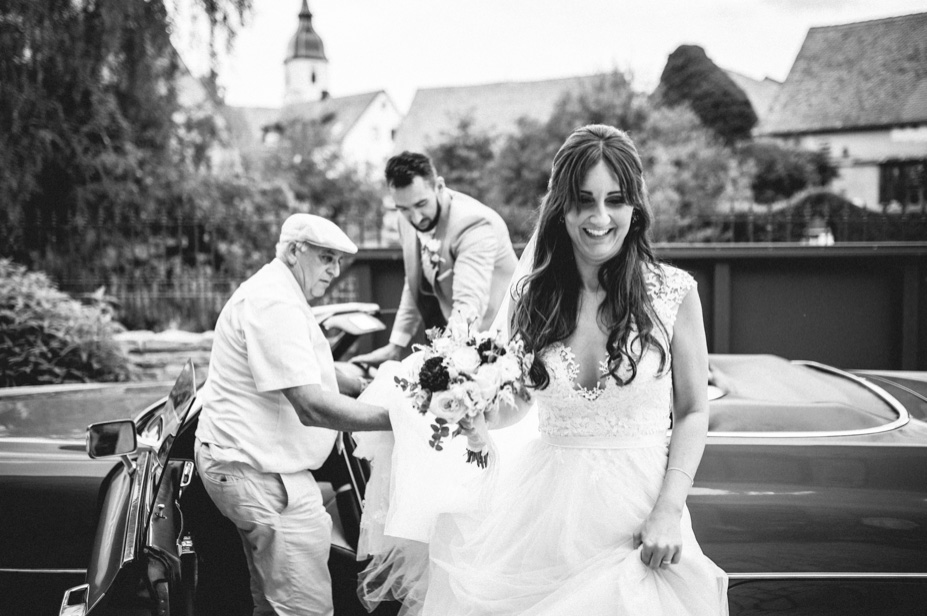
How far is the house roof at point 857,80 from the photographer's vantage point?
101ft

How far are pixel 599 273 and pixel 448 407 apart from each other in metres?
0.58

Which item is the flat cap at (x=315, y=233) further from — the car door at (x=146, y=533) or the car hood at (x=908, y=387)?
the car hood at (x=908, y=387)

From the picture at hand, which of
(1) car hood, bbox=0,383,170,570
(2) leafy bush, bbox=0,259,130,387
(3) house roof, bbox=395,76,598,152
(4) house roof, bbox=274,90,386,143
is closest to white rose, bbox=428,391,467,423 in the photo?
(1) car hood, bbox=0,383,170,570

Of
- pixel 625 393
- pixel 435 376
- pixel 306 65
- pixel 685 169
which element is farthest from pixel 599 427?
pixel 306 65

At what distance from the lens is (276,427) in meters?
2.69

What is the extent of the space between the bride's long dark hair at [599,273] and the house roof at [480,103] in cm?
4874

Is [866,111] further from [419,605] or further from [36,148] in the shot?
[419,605]

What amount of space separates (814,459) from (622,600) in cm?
111

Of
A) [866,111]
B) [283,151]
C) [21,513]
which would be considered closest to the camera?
[21,513]

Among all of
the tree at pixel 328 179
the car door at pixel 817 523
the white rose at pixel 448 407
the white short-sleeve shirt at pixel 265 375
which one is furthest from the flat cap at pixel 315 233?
the tree at pixel 328 179

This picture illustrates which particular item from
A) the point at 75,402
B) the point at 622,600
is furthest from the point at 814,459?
the point at 75,402

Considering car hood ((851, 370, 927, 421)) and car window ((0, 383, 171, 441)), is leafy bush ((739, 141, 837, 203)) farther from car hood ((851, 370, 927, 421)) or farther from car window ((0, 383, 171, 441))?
car window ((0, 383, 171, 441))

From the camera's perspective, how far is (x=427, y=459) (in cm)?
254

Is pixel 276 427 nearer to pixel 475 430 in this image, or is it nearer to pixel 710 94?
pixel 475 430
